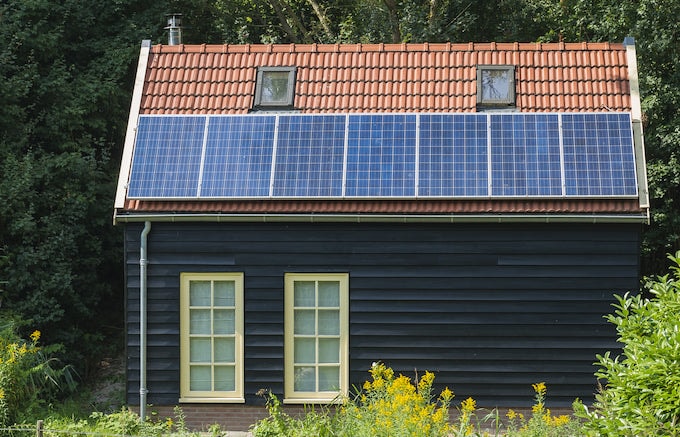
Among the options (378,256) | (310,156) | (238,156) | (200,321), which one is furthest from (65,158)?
(378,256)

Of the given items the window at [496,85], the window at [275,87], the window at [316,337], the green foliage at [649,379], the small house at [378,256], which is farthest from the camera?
the window at [275,87]

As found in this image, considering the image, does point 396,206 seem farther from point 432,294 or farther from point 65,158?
point 65,158

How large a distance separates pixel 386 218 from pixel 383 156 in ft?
3.09

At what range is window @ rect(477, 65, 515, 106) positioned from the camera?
13.8 metres

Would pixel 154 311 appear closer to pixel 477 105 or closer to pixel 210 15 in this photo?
pixel 477 105

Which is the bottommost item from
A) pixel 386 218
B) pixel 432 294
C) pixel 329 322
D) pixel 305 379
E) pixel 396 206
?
pixel 305 379

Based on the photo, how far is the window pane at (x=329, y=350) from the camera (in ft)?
42.8

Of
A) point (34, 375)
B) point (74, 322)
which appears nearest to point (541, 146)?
point (34, 375)

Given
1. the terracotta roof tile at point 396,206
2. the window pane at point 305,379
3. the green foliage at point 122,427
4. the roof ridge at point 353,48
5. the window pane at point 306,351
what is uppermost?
the roof ridge at point 353,48

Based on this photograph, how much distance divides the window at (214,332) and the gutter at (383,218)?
0.79 m

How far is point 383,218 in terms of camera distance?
12.8 meters

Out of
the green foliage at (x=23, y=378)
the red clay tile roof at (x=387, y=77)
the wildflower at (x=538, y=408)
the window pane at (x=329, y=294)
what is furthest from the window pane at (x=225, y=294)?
the wildflower at (x=538, y=408)

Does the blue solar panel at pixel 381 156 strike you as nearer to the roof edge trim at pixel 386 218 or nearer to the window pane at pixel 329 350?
the roof edge trim at pixel 386 218

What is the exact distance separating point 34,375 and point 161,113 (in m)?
4.31
